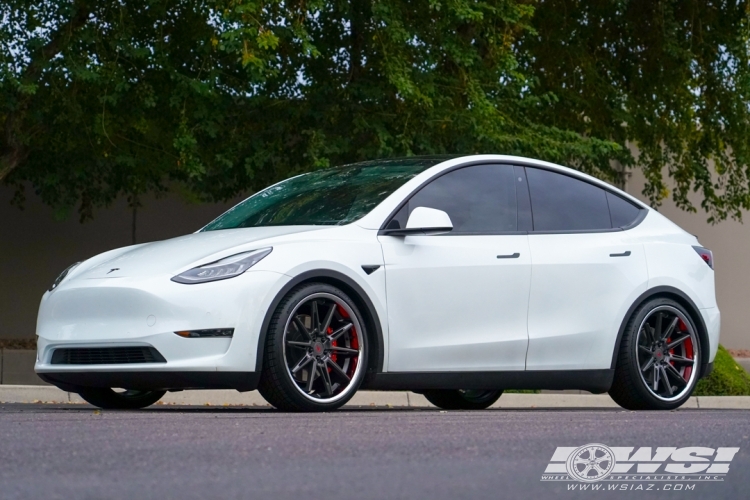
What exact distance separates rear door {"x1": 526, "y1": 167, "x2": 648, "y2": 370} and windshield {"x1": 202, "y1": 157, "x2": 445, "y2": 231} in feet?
2.73

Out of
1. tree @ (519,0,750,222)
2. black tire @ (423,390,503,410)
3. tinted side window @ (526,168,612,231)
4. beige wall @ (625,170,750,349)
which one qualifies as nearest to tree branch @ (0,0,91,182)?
tree @ (519,0,750,222)

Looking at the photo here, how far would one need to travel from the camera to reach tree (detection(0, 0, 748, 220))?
43.8 ft

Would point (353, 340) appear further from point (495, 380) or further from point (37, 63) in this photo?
point (37, 63)

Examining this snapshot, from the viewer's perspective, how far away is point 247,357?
6.61m

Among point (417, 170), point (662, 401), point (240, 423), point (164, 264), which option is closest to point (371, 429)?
point (240, 423)

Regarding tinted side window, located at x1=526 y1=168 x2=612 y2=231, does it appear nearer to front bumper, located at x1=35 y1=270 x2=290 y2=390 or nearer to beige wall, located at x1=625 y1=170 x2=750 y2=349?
front bumper, located at x1=35 y1=270 x2=290 y2=390

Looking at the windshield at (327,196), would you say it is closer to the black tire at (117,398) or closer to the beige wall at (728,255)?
the black tire at (117,398)

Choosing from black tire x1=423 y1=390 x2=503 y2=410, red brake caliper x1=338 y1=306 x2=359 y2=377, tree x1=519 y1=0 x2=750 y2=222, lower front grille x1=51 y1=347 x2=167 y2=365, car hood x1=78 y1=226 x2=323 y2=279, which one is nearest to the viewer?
lower front grille x1=51 y1=347 x2=167 y2=365

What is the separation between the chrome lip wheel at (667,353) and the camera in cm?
829

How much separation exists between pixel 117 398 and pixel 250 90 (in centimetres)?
715

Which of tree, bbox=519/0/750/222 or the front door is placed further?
tree, bbox=519/0/750/222

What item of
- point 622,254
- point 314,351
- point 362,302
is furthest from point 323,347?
point 622,254

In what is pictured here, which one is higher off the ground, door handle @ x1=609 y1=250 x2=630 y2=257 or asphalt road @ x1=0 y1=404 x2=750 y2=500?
door handle @ x1=609 y1=250 x2=630 y2=257

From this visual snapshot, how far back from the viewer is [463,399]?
9.20 meters
